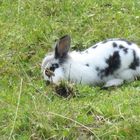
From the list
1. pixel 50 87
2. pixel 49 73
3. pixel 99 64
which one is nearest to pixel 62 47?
pixel 49 73

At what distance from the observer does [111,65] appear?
692cm

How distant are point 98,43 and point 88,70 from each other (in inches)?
16.9

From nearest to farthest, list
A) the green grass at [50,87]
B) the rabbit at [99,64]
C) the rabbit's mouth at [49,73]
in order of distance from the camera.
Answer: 1. the green grass at [50,87]
2. the rabbit's mouth at [49,73]
3. the rabbit at [99,64]

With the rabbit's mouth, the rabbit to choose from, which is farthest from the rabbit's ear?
the rabbit's mouth

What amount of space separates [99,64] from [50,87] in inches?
29.6

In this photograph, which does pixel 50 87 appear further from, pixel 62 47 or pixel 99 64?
pixel 99 64

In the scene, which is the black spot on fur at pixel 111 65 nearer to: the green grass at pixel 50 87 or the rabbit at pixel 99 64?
the rabbit at pixel 99 64

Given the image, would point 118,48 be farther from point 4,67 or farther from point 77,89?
point 4,67

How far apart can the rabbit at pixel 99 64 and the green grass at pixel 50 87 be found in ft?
0.82

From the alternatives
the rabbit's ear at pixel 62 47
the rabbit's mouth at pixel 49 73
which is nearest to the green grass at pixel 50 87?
the rabbit's mouth at pixel 49 73

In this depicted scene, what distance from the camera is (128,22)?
26.3 ft

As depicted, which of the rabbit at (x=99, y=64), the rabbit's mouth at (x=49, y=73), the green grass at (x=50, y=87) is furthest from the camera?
the rabbit at (x=99, y=64)

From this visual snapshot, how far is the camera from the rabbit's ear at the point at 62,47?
6758 mm

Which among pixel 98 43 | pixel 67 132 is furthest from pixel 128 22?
pixel 67 132
